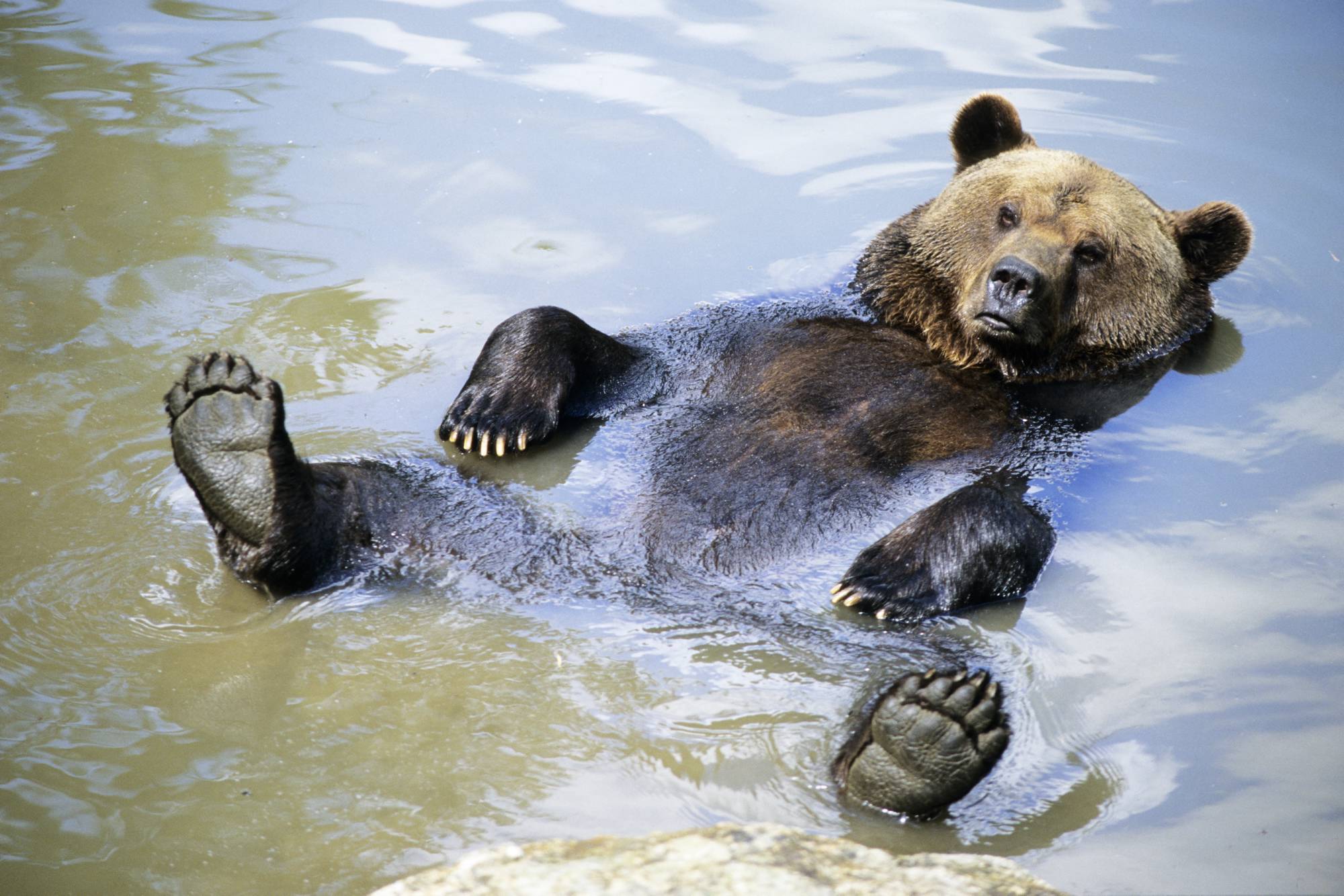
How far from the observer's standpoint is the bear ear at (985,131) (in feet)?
20.0

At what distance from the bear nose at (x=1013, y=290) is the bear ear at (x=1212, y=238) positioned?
1289mm

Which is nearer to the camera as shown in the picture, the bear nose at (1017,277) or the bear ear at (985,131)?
the bear nose at (1017,277)

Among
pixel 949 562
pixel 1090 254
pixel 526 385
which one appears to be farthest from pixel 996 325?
pixel 526 385

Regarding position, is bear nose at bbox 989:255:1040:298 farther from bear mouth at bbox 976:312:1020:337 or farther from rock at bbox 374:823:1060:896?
rock at bbox 374:823:1060:896

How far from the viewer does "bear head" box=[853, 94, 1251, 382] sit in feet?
17.3

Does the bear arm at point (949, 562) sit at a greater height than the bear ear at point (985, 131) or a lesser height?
lesser

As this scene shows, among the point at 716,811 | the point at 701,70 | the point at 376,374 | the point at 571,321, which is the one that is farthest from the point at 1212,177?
the point at 716,811

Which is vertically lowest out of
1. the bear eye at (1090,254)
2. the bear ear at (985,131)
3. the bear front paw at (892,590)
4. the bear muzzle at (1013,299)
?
the bear front paw at (892,590)

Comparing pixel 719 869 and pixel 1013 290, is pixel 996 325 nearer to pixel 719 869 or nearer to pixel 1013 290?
pixel 1013 290

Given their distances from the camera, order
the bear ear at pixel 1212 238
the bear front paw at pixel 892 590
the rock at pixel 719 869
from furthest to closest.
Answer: the bear ear at pixel 1212 238 < the bear front paw at pixel 892 590 < the rock at pixel 719 869

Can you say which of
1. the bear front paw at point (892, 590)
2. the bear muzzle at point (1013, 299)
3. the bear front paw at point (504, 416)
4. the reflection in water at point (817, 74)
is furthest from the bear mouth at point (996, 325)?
the reflection in water at point (817, 74)

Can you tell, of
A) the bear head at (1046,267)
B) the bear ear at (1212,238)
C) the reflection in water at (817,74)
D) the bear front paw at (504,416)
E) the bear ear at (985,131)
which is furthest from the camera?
the reflection in water at (817,74)

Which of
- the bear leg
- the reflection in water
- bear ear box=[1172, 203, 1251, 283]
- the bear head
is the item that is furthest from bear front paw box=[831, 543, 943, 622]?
the reflection in water

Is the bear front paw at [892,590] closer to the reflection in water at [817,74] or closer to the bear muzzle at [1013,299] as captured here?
the bear muzzle at [1013,299]
